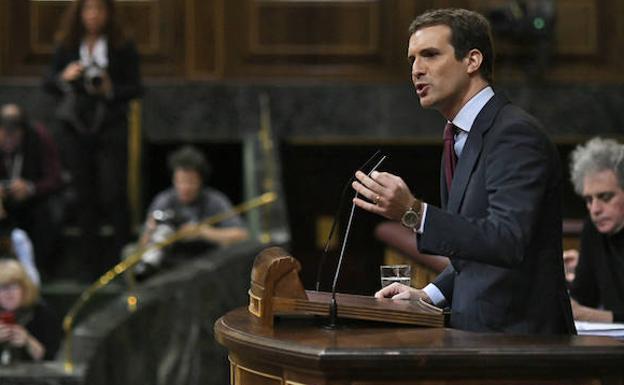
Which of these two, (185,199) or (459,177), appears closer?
(459,177)

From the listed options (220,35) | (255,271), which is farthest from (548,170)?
(220,35)

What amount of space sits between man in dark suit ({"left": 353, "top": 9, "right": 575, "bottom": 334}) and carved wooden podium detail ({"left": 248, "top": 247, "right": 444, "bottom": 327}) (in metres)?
0.14

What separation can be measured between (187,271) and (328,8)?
410 cm

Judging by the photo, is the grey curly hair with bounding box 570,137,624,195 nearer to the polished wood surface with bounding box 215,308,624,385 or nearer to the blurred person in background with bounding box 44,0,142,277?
the polished wood surface with bounding box 215,308,624,385

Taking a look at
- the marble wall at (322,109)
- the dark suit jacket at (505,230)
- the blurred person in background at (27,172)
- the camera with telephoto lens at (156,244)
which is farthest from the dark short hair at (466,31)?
the marble wall at (322,109)

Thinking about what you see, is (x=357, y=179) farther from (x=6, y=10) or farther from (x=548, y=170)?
(x=6, y=10)

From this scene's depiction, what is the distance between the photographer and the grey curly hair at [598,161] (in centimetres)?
547

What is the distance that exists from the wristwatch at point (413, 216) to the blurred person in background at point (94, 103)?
6.07m

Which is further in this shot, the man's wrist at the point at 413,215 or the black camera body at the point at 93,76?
the black camera body at the point at 93,76

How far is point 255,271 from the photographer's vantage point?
142 inches

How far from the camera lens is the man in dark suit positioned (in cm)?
342

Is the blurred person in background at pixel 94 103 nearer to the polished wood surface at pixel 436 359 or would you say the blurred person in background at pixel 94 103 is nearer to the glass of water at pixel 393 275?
the glass of water at pixel 393 275

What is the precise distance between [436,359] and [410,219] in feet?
1.27

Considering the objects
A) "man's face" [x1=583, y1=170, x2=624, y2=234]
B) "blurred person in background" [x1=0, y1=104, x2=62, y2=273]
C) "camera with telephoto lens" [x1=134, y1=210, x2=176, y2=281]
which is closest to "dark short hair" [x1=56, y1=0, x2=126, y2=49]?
"blurred person in background" [x1=0, y1=104, x2=62, y2=273]
